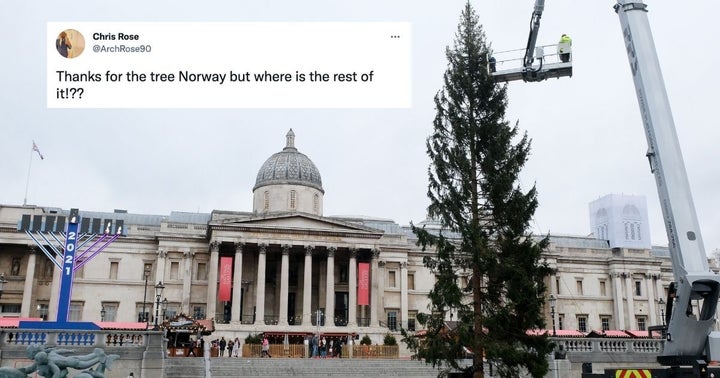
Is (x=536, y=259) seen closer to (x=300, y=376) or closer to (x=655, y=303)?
(x=300, y=376)

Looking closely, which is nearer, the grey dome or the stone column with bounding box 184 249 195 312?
the stone column with bounding box 184 249 195 312

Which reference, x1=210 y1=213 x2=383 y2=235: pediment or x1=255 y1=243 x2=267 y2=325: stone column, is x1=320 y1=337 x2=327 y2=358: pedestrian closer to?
x1=255 y1=243 x2=267 y2=325: stone column

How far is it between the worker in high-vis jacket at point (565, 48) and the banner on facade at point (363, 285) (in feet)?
130

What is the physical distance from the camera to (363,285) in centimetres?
5531

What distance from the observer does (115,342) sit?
27.9m

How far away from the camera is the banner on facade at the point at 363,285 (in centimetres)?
5506


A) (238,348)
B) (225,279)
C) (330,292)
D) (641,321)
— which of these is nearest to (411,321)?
(330,292)

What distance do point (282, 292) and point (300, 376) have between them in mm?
20117

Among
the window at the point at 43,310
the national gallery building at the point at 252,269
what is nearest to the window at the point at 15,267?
the national gallery building at the point at 252,269

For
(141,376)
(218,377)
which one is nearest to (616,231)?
(218,377)

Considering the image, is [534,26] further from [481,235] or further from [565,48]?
[481,235]

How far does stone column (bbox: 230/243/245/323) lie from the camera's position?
53.0m

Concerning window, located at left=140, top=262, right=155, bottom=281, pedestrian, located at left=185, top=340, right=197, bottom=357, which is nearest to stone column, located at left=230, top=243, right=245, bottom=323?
window, located at left=140, top=262, right=155, bottom=281

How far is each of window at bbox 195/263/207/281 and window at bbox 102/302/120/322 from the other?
277 inches
